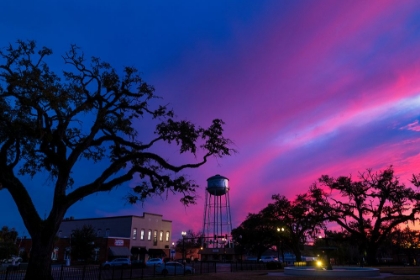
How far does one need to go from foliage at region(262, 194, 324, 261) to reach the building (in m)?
24.8

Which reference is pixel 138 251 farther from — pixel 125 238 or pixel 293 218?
pixel 293 218

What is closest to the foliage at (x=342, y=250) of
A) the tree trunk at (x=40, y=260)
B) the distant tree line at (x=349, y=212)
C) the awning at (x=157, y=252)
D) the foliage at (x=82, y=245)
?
the distant tree line at (x=349, y=212)

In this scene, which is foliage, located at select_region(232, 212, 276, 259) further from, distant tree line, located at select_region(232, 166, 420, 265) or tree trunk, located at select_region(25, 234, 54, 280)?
tree trunk, located at select_region(25, 234, 54, 280)

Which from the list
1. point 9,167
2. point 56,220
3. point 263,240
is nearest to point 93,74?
point 9,167

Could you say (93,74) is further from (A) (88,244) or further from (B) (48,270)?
(A) (88,244)

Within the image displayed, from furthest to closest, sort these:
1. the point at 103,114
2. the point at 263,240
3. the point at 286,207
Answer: the point at 263,240 → the point at 286,207 → the point at 103,114

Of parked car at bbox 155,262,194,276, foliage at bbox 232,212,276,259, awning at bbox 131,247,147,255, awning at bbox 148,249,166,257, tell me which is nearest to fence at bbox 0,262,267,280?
parked car at bbox 155,262,194,276

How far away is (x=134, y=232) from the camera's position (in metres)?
67.6

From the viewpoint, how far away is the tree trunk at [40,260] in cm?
1655

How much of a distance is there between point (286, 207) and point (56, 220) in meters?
50.2

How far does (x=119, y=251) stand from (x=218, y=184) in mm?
23378

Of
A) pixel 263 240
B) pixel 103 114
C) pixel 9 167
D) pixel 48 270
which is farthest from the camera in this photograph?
pixel 263 240

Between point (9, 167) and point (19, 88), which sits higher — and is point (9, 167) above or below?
below

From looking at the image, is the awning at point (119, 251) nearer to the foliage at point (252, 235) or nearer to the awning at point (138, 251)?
the awning at point (138, 251)
